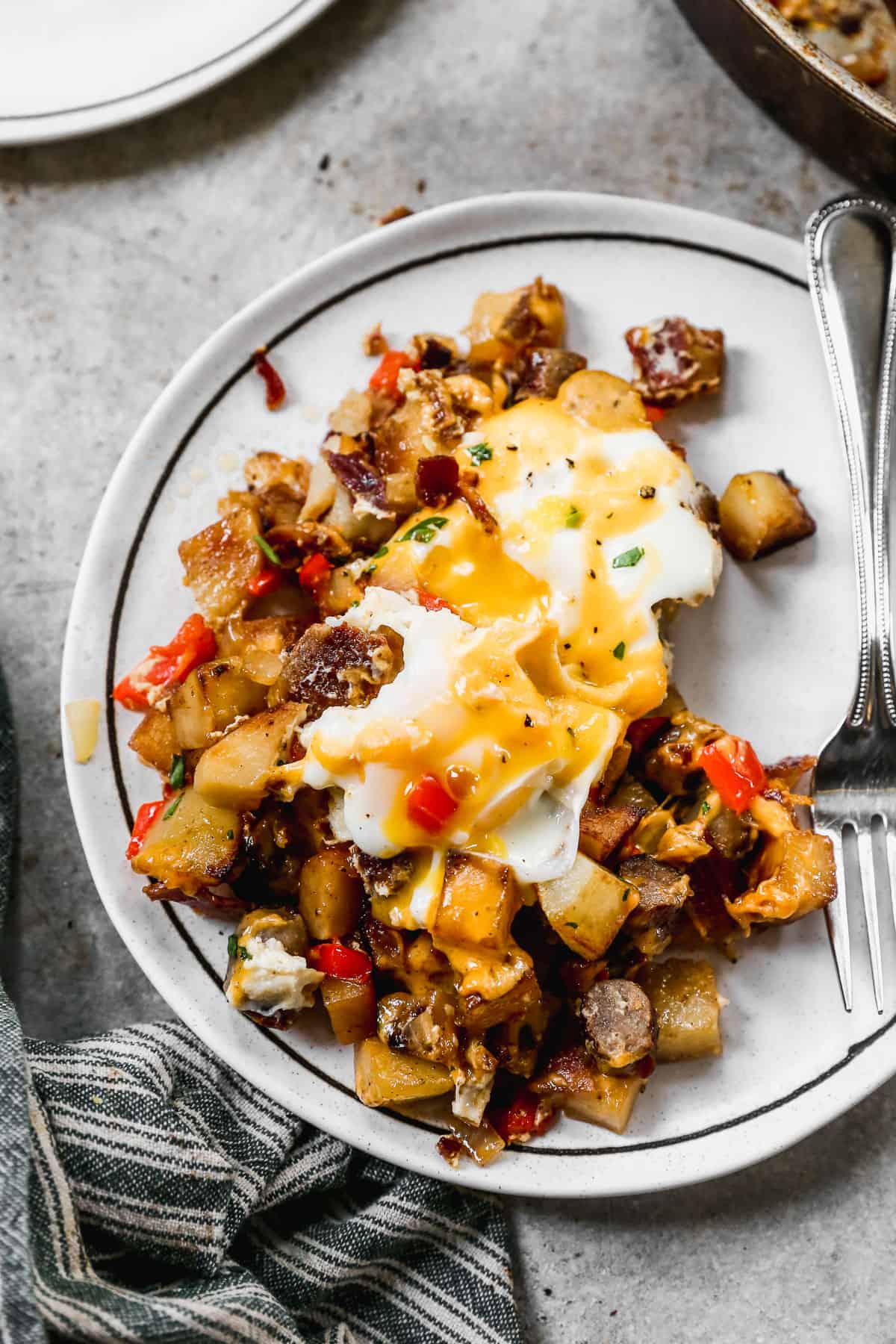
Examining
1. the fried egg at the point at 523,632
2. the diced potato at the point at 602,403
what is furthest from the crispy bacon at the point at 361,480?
the diced potato at the point at 602,403

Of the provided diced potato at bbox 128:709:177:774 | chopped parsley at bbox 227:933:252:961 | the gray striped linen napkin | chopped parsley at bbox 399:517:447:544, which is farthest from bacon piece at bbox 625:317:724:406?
the gray striped linen napkin

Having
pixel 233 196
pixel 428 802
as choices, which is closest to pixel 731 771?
pixel 428 802

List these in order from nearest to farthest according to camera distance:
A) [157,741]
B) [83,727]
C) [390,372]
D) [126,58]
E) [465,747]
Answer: [465,747], [157,741], [83,727], [390,372], [126,58]

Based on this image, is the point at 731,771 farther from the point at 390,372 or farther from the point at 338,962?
the point at 390,372

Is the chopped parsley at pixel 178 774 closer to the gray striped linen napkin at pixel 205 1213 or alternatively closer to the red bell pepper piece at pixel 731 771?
the gray striped linen napkin at pixel 205 1213

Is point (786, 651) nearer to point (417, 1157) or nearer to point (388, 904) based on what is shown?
point (388, 904)

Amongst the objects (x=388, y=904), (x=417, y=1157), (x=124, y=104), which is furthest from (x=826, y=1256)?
(x=124, y=104)
